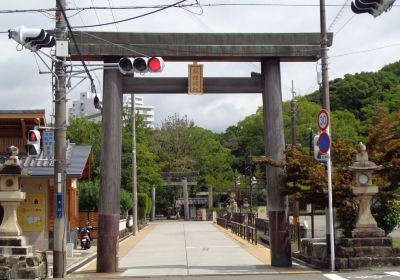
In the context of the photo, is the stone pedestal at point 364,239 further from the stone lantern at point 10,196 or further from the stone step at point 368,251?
the stone lantern at point 10,196

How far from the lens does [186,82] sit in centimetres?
1781

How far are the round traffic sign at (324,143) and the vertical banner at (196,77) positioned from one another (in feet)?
12.6

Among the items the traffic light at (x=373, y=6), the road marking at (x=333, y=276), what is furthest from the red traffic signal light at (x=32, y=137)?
the traffic light at (x=373, y=6)

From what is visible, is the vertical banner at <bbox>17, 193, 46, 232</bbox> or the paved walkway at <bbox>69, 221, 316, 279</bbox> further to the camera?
the vertical banner at <bbox>17, 193, 46, 232</bbox>

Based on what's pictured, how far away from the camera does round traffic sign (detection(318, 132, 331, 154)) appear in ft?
52.5

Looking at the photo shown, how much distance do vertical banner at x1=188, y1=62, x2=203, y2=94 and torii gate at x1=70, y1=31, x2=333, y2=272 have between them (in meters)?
0.23

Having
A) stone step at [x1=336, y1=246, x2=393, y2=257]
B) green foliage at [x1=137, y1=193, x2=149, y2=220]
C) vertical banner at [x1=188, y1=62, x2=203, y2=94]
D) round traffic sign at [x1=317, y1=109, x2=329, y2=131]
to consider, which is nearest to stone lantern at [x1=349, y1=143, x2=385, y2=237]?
stone step at [x1=336, y1=246, x2=393, y2=257]

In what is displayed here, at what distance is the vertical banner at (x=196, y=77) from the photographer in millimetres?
17531

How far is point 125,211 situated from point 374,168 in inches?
1293

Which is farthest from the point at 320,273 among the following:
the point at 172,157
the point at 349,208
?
the point at 172,157

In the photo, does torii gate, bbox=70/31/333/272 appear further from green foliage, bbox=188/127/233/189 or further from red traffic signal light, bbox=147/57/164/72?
green foliage, bbox=188/127/233/189

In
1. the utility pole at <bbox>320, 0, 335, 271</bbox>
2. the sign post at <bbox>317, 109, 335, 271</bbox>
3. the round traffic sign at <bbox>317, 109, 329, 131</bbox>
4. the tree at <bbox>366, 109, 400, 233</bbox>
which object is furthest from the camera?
the tree at <bbox>366, 109, 400, 233</bbox>

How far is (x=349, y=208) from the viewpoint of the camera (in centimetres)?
1686

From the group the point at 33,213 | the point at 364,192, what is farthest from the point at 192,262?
the point at 33,213
